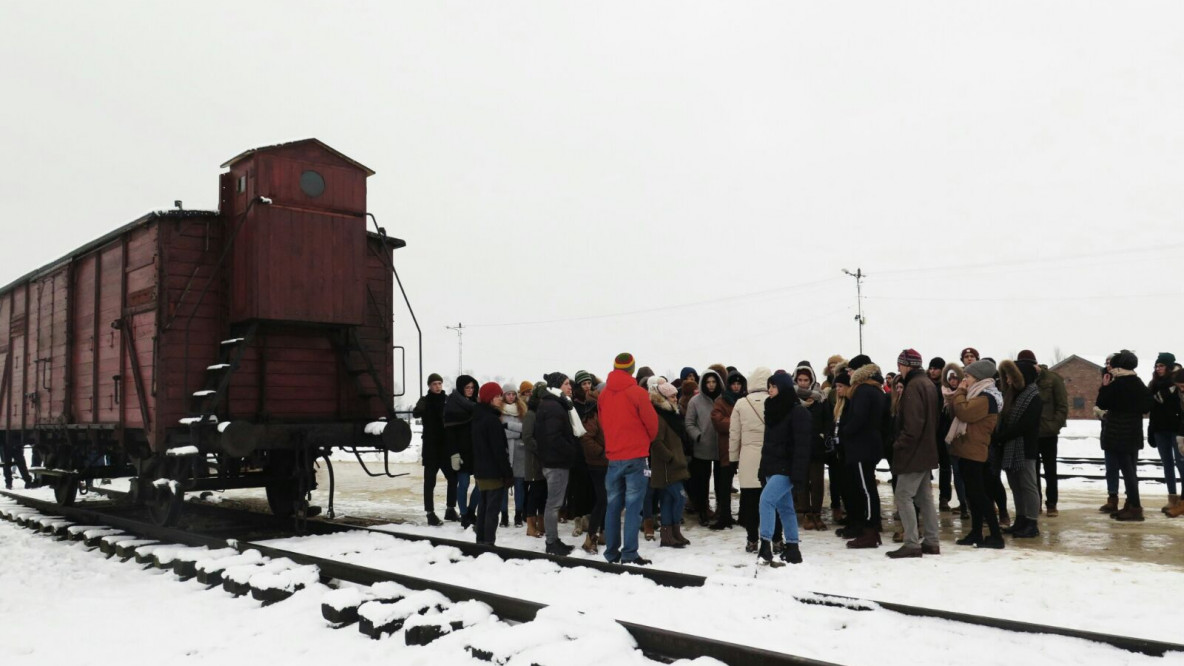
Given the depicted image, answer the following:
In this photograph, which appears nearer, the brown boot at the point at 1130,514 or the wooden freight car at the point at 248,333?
the wooden freight car at the point at 248,333

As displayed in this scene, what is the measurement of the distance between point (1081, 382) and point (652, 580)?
63.3m

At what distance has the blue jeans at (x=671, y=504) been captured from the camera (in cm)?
859

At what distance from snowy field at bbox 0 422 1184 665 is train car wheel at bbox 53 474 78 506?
382cm

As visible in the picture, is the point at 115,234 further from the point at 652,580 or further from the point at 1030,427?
the point at 1030,427

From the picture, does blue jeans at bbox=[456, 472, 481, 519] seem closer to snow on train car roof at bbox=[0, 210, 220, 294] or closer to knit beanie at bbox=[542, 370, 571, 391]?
knit beanie at bbox=[542, 370, 571, 391]

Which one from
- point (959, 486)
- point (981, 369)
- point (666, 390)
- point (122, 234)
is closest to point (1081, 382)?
point (959, 486)

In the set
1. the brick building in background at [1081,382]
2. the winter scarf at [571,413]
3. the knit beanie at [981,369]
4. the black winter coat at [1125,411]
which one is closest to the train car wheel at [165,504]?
the winter scarf at [571,413]

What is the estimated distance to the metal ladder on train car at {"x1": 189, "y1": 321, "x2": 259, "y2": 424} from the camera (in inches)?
353

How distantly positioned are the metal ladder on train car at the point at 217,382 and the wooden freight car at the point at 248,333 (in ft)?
0.06

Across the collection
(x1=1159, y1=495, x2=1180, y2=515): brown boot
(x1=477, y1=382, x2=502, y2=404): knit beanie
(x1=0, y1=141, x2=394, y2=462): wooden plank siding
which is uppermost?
(x1=0, y1=141, x2=394, y2=462): wooden plank siding

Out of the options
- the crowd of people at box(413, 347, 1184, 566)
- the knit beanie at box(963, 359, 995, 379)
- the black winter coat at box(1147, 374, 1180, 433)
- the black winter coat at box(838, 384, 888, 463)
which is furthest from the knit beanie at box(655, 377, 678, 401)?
the black winter coat at box(1147, 374, 1180, 433)

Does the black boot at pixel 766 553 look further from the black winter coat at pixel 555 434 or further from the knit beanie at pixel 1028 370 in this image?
the knit beanie at pixel 1028 370

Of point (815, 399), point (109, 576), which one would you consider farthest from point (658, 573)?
point (109, 576)

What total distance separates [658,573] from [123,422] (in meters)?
7.20
